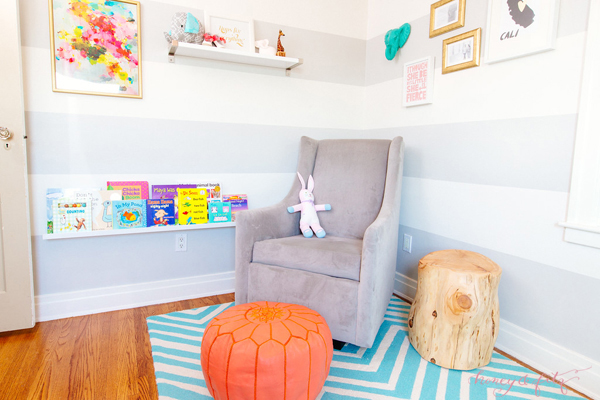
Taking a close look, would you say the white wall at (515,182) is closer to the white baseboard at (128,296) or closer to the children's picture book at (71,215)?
the white baseboard at (128,296)

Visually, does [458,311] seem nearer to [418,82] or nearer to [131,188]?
[418,82]

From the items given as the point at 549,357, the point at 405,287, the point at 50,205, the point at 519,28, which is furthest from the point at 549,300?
the point at 50,205

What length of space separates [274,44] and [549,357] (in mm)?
2290

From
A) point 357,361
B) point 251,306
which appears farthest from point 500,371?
point 251,306

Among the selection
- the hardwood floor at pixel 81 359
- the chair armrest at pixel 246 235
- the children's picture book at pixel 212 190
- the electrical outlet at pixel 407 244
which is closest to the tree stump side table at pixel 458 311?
the electrical outlet at pixel 407 244

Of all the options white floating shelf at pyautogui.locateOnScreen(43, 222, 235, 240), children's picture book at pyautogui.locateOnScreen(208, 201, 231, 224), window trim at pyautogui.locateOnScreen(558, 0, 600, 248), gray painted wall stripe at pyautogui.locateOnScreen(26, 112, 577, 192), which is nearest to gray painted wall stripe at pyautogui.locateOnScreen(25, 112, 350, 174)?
gray painted wall stripe at pyautogui.locateOnScreen(26, 112, 577, 192)

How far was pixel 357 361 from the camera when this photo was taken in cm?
163

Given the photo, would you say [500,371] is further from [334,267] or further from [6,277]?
[6,277]

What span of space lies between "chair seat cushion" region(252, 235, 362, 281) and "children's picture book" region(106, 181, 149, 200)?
77 centimetres

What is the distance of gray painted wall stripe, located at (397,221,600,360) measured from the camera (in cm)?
146

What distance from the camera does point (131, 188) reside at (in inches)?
81.3

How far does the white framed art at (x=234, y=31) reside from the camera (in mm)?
2156

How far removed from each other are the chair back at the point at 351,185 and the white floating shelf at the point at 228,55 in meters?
0.63

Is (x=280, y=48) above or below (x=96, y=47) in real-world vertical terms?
above
